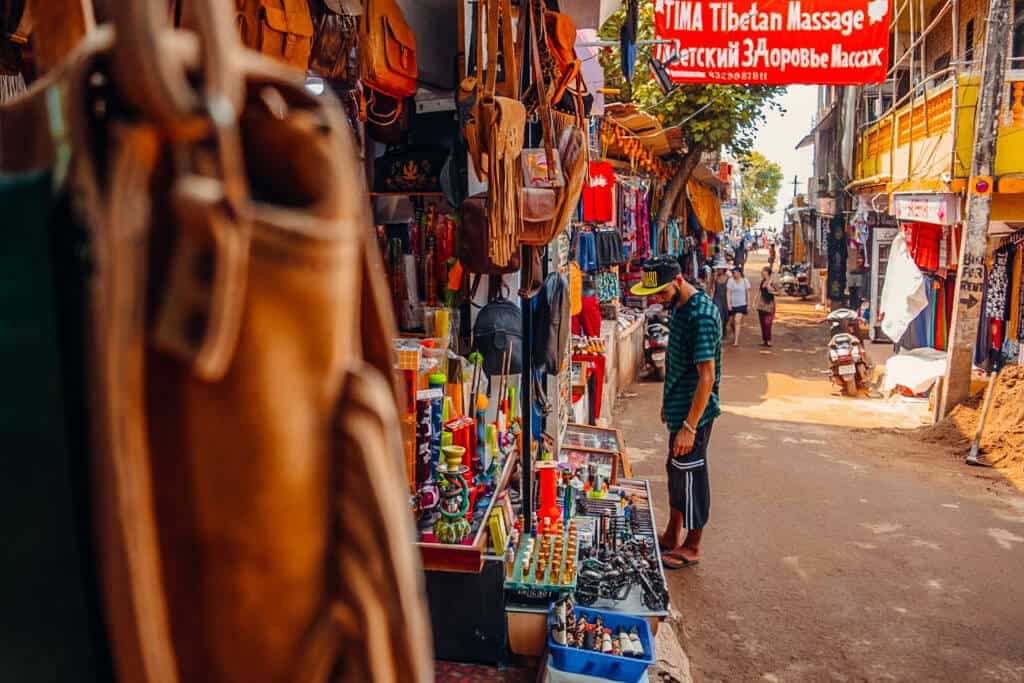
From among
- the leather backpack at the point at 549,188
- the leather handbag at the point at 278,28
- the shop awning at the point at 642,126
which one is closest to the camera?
the leather handbag at the point at 278,28

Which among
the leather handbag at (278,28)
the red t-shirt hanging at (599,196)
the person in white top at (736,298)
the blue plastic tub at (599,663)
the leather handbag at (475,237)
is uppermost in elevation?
the leather handbag at (278,28)

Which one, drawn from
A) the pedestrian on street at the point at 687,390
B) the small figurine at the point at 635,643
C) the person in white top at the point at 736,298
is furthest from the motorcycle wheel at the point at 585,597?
the person in white top at the point at 736,298

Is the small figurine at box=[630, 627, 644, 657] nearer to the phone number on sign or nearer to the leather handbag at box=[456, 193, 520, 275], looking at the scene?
the leather handbag at box=[456, 193, 520, 275]

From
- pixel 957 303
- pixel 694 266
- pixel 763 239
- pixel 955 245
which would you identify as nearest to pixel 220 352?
pixel 957 303

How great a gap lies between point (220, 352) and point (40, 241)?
0.21 m

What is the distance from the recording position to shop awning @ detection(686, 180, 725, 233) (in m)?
18.1

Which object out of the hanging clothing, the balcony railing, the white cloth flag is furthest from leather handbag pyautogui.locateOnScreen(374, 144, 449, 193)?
the white cloth flag

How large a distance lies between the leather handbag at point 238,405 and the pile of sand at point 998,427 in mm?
8372

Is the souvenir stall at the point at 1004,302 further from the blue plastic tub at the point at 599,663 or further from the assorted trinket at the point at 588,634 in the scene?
the blue plastic tub at the point at 599,663

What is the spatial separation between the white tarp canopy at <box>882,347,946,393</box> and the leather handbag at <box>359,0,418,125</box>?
8760 mm

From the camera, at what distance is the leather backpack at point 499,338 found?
162 inches

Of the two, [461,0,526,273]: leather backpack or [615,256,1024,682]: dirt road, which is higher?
[461,0,526,273]: leather backpack

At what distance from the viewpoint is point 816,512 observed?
22.1 ft

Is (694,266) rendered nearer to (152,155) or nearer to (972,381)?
(972,381)
